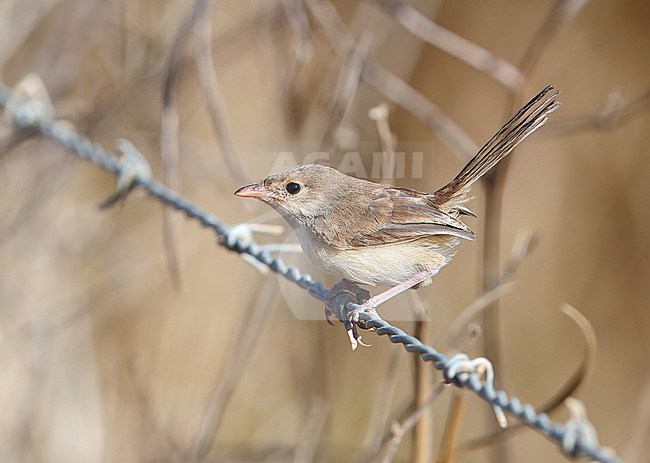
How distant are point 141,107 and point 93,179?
120 centimetres

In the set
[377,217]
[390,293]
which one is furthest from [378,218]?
[390,293]

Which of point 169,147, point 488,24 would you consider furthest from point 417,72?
point 169,147

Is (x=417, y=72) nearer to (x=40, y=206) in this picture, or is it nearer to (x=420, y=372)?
(x=40, y=206)

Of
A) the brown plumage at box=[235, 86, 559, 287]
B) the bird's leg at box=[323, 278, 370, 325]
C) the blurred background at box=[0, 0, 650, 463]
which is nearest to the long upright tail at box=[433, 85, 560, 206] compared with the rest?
the brown plumage at box=[235, 86, 559, 287]

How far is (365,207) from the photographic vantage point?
1562mm

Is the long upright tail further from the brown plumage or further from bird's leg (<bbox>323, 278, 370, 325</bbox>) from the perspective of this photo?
bird's leg (<bbox>323, 278, 370, 325</bbox>)

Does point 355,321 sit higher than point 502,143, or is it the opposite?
point 502,143

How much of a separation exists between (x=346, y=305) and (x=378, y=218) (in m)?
0.19

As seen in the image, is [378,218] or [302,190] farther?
Result: [302,190]

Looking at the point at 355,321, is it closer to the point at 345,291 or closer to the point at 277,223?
the point at 345,291

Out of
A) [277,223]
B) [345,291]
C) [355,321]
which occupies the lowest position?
[355,321]

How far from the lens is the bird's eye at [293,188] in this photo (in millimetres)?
1631

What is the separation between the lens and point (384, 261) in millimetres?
1518

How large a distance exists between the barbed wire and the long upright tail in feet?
0.95
